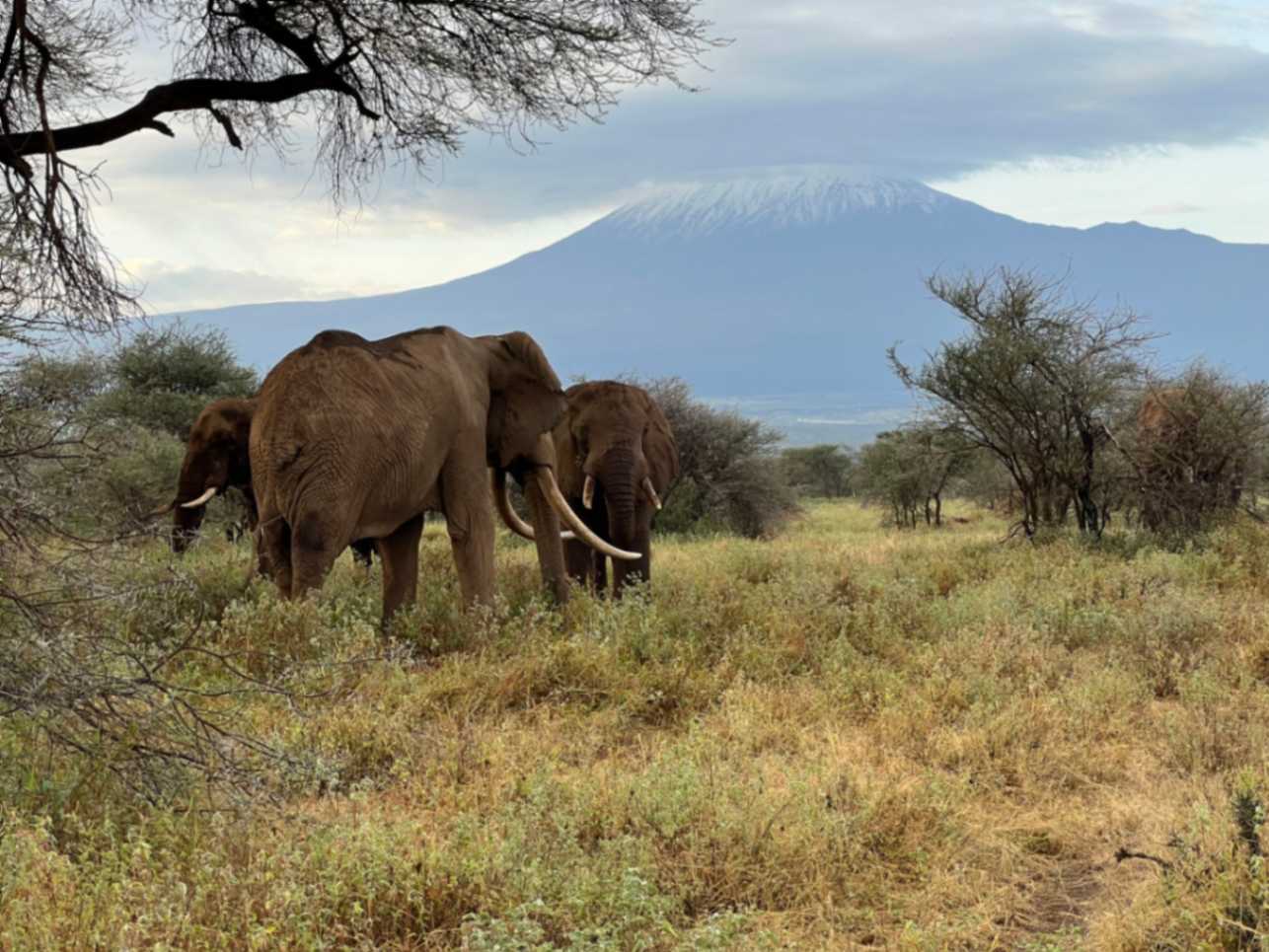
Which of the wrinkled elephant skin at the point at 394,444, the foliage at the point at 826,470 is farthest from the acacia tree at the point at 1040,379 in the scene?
the foliage at the point at 826,470

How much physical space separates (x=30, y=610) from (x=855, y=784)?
10.5 ft

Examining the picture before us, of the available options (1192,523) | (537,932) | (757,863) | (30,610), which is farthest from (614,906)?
(1192,523)

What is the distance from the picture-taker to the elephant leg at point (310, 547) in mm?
6906

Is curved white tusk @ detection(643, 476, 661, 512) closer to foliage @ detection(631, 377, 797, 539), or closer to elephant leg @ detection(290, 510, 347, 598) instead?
elephant leg @ detection(290, 510, 347, 598)

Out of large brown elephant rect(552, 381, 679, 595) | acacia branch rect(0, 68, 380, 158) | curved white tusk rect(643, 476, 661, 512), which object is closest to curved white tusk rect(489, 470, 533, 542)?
large brown elephant rect(552, 381, 679, 595)

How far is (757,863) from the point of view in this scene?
3934 mm

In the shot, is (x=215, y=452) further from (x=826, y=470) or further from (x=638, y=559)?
(x=826, y=470)

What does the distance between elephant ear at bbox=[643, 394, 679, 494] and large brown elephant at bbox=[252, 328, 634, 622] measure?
208 cm

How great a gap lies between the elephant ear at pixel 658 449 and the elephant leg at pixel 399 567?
3121 millimetres

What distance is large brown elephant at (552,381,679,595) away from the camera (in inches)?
401

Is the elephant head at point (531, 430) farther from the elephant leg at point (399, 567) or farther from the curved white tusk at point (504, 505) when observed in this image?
the elephant leg at point (399, 567)

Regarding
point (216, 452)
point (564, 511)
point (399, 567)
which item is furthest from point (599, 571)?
point (216, 452)

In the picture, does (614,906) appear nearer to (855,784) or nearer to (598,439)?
(855,784)

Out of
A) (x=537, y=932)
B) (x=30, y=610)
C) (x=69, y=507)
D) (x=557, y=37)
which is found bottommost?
(x=537, y=932)
